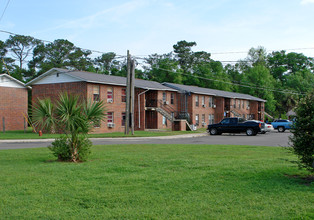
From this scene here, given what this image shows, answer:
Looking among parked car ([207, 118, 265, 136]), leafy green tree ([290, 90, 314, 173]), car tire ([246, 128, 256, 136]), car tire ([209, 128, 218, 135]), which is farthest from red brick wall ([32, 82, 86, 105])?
leafy green tree ([290, 90, 314, 173])

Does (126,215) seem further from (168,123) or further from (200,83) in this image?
(200,83)

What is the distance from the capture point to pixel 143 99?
39.3 meters

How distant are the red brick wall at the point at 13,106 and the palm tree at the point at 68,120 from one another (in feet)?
98.2

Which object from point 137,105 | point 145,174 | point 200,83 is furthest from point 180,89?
point 145,174

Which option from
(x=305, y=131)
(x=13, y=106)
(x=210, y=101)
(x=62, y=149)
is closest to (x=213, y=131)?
(x=210, y=101)

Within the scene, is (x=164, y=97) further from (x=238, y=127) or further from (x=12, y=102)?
(x=12, y=102)

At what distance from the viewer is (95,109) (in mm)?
12477

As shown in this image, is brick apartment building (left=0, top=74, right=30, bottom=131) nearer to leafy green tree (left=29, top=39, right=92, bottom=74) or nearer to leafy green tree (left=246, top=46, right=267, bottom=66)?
leafy green tree (left=29, top=39, right=92, bottom=74)

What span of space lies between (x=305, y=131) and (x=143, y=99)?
31.7 metres

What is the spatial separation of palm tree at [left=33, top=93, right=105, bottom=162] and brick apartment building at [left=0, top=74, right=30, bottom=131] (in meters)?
29.5

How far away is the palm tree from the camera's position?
38.9 feet

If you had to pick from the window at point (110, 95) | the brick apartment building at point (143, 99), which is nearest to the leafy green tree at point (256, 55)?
the brick apartment building at point (143, 99)

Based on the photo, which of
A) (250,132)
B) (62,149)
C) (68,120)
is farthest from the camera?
(250,132)

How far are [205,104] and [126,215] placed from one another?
44.9m
